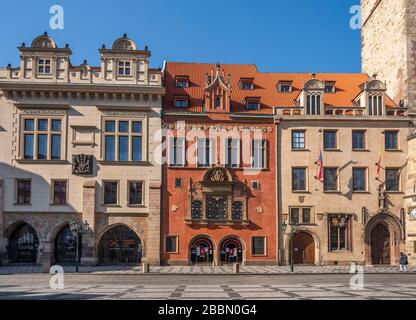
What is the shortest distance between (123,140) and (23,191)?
878 cm

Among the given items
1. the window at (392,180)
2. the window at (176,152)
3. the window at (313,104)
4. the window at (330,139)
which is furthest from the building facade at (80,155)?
the window at (392,180)

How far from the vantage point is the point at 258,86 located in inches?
1880

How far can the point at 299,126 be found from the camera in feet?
144

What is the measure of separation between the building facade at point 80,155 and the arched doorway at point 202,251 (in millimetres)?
3051

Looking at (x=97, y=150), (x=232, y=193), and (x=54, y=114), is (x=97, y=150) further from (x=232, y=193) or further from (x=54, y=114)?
(x=232, y=193)

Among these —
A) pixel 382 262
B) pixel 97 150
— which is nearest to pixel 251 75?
pixel 97 150

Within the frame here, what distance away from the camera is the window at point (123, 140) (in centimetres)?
4228

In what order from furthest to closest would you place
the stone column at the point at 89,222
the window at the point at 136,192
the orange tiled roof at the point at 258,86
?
the orange tiled roof at the point at 258,86, the window at the point at 136,192, the stone column at the point at 89,222

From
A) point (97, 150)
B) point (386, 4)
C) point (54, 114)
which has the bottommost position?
point (97, 150)

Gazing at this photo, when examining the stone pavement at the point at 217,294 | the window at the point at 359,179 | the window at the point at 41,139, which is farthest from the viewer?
the window at the point at 359,179

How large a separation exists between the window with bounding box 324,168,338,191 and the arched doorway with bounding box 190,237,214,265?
10678 mm

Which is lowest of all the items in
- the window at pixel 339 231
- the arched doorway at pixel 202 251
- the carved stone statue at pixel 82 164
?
the arched doorway at pixel 202 251

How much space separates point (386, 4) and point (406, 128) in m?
14.3

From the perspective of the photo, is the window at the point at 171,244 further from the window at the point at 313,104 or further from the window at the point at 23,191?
the window at the point at 313,104
